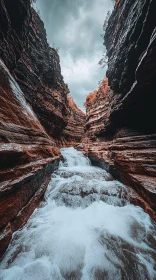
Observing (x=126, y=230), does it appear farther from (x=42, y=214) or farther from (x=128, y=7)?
(x=128, y=7)

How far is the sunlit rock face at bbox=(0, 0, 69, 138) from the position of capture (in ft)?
19.8

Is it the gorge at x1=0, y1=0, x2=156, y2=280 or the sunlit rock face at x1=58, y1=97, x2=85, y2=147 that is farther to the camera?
the sunlit rock face at x1=58, y1=97, x2=85, y2=147

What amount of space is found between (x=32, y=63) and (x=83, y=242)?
1376 centimetres

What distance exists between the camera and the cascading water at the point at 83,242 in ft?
6.82

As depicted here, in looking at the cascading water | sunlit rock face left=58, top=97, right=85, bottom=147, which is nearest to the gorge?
the cascading water

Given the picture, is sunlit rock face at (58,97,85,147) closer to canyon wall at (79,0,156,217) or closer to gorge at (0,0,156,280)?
canyon wall at (79,0,156,217)

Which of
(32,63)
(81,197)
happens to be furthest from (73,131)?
(81,197)

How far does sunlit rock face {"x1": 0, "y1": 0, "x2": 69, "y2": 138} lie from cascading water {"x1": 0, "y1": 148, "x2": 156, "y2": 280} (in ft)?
27.0

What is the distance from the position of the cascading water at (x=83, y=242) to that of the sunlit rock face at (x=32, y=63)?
27.0ft

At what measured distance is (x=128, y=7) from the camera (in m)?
7.23

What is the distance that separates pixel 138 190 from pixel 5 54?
30.9 ft

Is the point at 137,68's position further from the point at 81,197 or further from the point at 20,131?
the point at 81,197

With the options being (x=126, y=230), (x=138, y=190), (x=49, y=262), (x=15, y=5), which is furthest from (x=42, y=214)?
(x=15, y=5)

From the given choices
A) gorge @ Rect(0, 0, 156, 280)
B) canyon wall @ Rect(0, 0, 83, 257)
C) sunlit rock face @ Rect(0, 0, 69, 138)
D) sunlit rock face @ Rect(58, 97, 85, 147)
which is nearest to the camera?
gorge @ Rect(0, 0, 156, 280)
